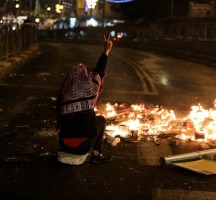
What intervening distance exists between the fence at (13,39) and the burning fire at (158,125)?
11866 mm

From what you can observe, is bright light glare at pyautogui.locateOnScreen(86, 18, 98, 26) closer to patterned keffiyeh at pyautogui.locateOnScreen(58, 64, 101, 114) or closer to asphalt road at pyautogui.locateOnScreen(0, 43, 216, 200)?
asphalt road at pyautogui.locateOnScreen(0, 43, 216, 200)

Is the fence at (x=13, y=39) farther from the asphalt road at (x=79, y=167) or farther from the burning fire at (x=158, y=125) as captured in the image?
the burning fire at (x=158, y=125)

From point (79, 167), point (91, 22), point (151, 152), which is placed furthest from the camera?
point (91, 22)

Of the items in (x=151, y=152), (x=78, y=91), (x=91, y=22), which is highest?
(x=91, y=22)

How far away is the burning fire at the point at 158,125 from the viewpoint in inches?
337

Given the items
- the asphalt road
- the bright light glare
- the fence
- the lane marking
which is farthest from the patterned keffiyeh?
the bright light glare

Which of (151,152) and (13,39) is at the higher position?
(13,39)

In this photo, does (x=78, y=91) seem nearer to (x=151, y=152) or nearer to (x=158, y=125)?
(x=151, y=152)

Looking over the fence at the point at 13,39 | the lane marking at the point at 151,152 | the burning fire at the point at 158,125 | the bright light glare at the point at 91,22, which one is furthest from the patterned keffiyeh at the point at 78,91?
the bright light glare at the point at 91,22

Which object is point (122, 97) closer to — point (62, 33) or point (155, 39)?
point (155, 39)

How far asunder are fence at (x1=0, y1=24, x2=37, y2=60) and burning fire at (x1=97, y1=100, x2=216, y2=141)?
467 inches

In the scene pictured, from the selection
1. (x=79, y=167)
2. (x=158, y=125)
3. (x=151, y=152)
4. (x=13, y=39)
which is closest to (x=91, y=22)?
(x=13, y=39)

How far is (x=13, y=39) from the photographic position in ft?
77.1

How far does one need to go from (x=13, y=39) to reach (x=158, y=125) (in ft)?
52.3
